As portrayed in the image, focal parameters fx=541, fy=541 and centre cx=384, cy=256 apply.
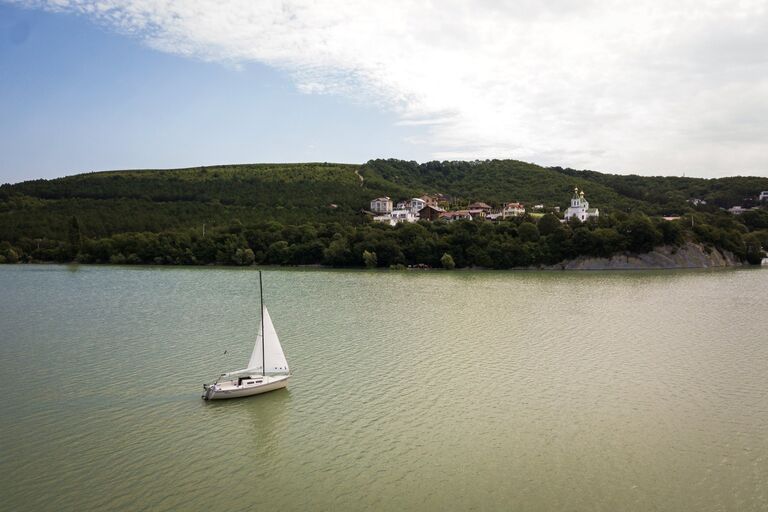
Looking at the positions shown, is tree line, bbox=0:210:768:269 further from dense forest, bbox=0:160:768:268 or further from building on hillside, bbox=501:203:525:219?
building on hillside, bbox=501:203:525:219

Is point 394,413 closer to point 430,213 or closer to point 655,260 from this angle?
point 655,260

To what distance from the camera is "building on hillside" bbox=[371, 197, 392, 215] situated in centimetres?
10888

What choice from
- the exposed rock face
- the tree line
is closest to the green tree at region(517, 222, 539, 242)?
the tree line

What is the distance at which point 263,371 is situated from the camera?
747 inches

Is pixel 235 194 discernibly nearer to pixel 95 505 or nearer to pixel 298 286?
pixel 298 286

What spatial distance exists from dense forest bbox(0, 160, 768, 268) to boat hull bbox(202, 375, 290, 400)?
184 ft

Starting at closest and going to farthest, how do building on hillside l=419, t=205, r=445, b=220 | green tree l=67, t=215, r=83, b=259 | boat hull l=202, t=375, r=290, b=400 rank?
boat hull l=202, t=375, r=290, b=400 < green tree l=67, t=215, r=83, b=259 < building on hillside l=419, t=205, r=445, b=220

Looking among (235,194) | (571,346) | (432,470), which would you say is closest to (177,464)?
(432,470)

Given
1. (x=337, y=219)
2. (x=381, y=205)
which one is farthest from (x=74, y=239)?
(x=381, y=205)

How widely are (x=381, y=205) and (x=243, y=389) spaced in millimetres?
92906

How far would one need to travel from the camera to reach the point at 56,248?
293ft

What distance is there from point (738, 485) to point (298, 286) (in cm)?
4239

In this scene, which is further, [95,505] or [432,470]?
→ [432,470]

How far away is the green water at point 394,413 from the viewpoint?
40.6 ft
